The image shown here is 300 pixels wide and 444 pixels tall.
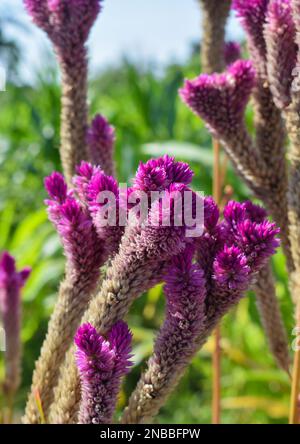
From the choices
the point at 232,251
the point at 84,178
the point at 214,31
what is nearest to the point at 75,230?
the point at 84,178

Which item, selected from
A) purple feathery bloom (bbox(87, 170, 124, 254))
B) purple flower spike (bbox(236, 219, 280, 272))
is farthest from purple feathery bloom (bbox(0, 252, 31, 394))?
purple flower spike (bbox(236, 219, 280, 272))

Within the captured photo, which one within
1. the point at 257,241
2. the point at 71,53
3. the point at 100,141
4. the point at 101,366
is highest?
the point at 71,53

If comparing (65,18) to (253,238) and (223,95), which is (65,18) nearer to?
(223,95)

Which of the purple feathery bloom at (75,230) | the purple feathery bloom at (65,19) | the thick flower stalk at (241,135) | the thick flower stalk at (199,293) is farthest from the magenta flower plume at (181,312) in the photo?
the purple feathery bloom at (65,19)

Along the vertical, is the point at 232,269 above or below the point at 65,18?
below

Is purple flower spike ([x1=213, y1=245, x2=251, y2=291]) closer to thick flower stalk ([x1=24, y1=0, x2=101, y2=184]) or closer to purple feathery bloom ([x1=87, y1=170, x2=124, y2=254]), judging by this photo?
purple feathery bloom ([x1=87, y1=170, x2=124, y2=254])
